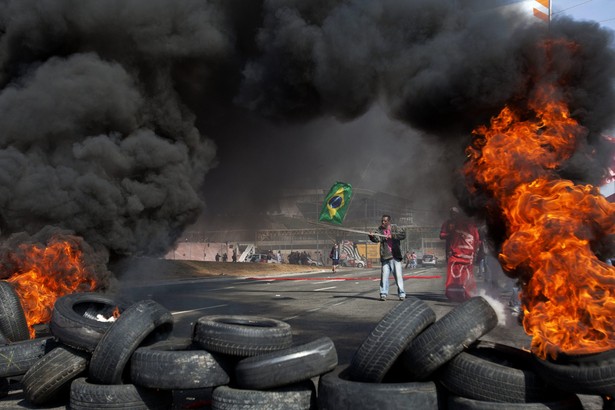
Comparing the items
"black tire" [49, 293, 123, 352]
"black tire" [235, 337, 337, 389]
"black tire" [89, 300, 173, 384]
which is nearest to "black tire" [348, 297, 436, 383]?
"black tire" [235, 337, 337, 389]

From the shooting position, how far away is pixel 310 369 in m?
3.73

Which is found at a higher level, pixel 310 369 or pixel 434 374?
pixel 434 374

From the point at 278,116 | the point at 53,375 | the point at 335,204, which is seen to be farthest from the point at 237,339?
the point at 335,204

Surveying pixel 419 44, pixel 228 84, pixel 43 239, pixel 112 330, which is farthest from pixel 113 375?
pixel 228 84

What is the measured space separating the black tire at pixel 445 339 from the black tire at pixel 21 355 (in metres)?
3.49

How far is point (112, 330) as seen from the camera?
4.10 m

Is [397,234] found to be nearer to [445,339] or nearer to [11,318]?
[445,339]

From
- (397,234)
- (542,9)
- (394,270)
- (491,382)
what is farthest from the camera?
(394,270)

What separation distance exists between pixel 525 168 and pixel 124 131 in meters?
8.58

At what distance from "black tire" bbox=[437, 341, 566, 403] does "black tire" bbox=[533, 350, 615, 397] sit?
0.51 ft

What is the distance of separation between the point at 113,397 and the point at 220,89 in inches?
374

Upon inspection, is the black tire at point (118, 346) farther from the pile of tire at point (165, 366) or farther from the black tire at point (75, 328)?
the black tire at point (75, 328)

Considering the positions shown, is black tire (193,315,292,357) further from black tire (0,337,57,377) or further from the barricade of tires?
black tire (0,337,57,377)

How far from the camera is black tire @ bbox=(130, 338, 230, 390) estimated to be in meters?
3.87
